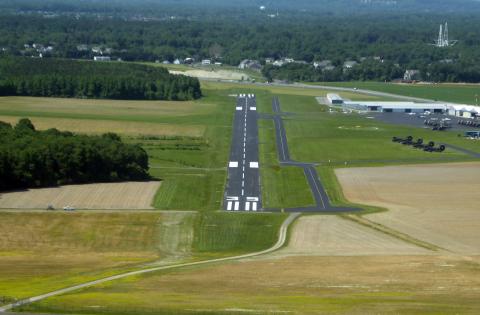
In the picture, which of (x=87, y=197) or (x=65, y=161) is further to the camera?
(x=65, y=161)

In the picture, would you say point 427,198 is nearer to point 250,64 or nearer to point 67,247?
point 67,247

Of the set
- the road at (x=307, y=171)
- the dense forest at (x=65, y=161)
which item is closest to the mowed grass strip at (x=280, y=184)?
the road at (x=307, y=171)

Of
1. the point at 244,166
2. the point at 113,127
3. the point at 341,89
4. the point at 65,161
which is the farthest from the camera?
the point at 341,89

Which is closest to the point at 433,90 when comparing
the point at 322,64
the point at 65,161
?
the point at 322,64

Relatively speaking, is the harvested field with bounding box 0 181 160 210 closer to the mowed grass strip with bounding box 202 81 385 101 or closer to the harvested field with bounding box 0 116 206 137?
the harvested field with bounding box 0 116 206 137

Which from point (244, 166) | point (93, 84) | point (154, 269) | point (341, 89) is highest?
point (341, 89)
